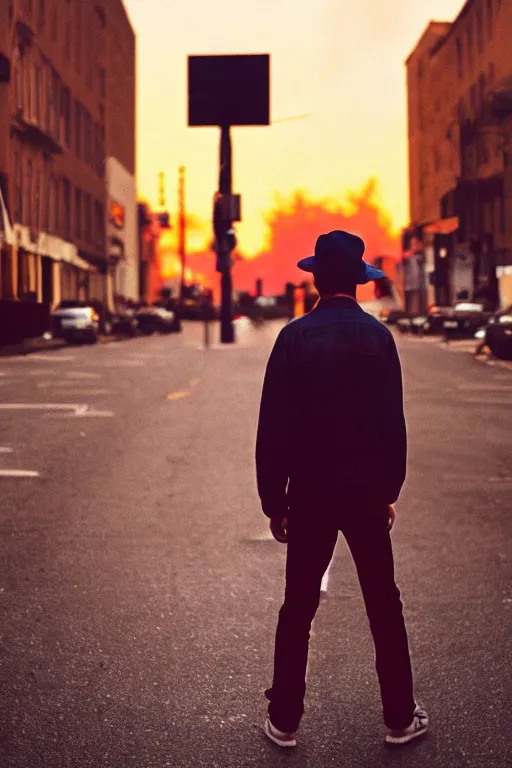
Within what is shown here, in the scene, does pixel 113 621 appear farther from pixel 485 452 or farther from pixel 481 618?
pixel 485 452

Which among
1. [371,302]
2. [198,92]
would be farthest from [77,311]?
[371,302]

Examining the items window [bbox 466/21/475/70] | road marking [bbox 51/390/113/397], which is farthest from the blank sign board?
road marking [bbox 51/390/113/397]

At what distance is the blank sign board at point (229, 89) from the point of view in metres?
54.7

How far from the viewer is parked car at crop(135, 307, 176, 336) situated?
2411 inches

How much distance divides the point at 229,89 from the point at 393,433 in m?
53.1

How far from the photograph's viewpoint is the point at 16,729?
4254mm

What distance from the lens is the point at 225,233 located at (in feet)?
151

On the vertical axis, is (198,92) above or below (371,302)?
above

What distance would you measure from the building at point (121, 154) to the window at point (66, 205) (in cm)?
1662

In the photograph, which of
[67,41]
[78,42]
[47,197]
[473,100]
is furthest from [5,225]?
[473,100]

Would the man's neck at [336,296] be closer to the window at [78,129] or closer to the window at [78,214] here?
the window at [78,214]

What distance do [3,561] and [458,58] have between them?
3216 inches

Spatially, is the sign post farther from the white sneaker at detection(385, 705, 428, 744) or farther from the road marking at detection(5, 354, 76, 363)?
the white sneaker at detection(385, 705, 428, 744)

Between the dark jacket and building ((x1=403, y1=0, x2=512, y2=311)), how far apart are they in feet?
172
